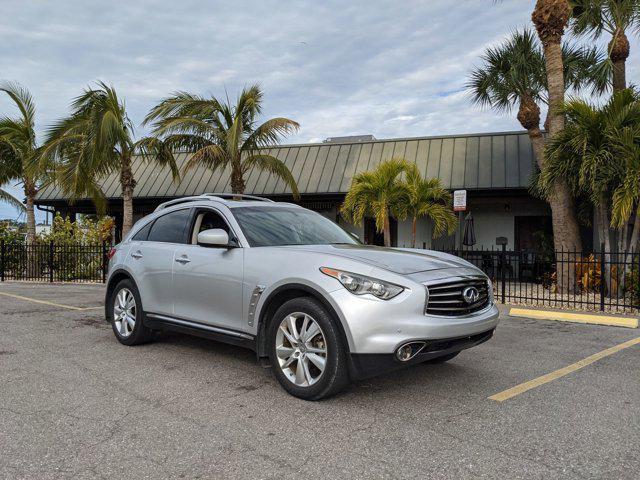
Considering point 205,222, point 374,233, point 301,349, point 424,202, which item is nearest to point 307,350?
point 301,349

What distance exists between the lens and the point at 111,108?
14.3m

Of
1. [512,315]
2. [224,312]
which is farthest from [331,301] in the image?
[512,315]

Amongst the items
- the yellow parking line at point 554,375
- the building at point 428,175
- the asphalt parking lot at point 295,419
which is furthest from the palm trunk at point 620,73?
the asphalt parking lot at point 295,419

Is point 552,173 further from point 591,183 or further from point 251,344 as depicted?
point 251,344

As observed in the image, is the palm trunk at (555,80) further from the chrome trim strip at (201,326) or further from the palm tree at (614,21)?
the chrome trim strip at (201,326)

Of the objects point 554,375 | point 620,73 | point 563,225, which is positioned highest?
point 620,73

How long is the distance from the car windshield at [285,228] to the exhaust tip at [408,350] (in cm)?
161

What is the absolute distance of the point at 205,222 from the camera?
5.44m

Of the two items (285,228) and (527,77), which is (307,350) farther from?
(527,77)

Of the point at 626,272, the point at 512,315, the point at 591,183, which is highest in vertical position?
the point at 591,183

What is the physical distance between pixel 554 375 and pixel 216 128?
11.4 m

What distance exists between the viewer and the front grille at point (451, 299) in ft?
12.8

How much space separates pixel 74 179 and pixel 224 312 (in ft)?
36.8

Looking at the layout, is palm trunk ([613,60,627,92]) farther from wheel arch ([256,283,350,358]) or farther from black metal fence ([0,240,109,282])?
black metal fence ([0,240,109,282])
